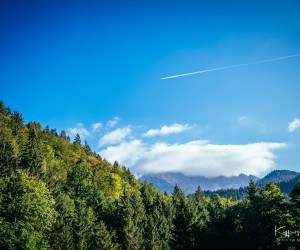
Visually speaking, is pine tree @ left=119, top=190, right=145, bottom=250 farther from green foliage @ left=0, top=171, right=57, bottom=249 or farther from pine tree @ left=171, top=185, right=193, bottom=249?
green foliage @ left=0, top=171, right=57, bottom=249

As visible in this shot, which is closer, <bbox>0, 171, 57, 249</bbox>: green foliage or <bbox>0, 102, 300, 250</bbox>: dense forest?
<bbox>0, 102, 300, 250</bbox>: dense forest

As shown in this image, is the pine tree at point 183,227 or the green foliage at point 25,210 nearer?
the green foliage at point 25,210

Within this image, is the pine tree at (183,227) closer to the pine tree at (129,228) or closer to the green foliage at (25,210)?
the pine tree at (129,228)

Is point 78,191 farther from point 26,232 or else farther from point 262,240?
point 262,240

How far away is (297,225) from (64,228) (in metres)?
40.2

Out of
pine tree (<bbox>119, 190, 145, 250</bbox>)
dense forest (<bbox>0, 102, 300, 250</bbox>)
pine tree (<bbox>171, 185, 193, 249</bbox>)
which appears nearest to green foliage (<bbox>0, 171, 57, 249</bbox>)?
dense forest (<bbox>0, 102, 300, 250</bbox>)

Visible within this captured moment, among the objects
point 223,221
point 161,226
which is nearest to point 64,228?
point 223,221

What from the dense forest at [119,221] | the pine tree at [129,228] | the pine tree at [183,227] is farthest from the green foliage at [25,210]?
the pine tree at [183,227]

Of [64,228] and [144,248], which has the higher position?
[64,228]

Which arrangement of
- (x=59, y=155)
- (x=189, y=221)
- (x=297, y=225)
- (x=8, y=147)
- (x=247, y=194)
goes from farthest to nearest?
1. (x=59, y=155)
2. (x=8, y=147)
3. (x=247, y=194)
4. (x=189, y=221)
5. (x=297, y=225)

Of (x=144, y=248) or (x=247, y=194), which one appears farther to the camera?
(x=144, y=248)

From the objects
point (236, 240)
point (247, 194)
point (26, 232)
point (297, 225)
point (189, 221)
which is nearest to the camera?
point (297, 225)

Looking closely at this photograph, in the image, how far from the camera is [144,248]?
72625mm

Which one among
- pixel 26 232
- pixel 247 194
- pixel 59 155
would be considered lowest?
pixel 26 232
